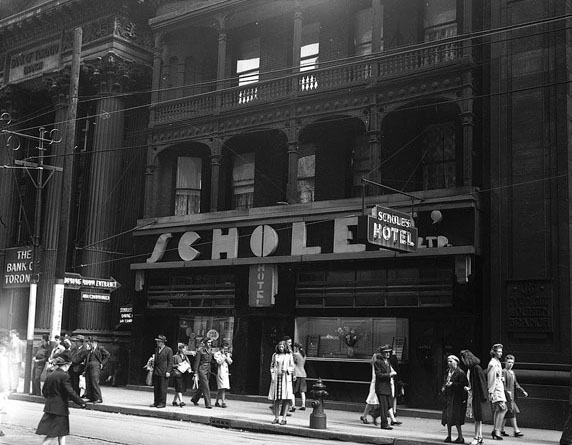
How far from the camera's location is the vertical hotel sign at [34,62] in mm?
32562

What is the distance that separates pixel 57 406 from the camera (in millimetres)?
11188

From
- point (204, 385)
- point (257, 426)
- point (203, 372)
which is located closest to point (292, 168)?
point (203, 372)

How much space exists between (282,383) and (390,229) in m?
4.44

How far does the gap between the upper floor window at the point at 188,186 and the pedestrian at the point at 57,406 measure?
17.3 meters

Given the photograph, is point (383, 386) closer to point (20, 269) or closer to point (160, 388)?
point (160, 388)

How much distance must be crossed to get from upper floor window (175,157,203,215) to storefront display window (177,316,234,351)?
4.13 metres

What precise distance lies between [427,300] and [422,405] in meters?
2.79

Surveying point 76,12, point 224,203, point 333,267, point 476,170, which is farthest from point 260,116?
point 76,12

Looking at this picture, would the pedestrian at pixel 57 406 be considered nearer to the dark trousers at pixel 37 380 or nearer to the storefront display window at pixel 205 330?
the dark trousers at pixel 37 380

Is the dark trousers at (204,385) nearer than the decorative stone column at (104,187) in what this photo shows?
Yes

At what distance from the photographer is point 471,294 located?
20.1 m

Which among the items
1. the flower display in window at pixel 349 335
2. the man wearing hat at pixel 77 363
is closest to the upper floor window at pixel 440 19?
the flower display in window at pixel 349 335

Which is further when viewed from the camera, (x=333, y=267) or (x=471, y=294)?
(x=333, y=267)

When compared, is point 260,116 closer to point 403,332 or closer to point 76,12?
point 403,332
